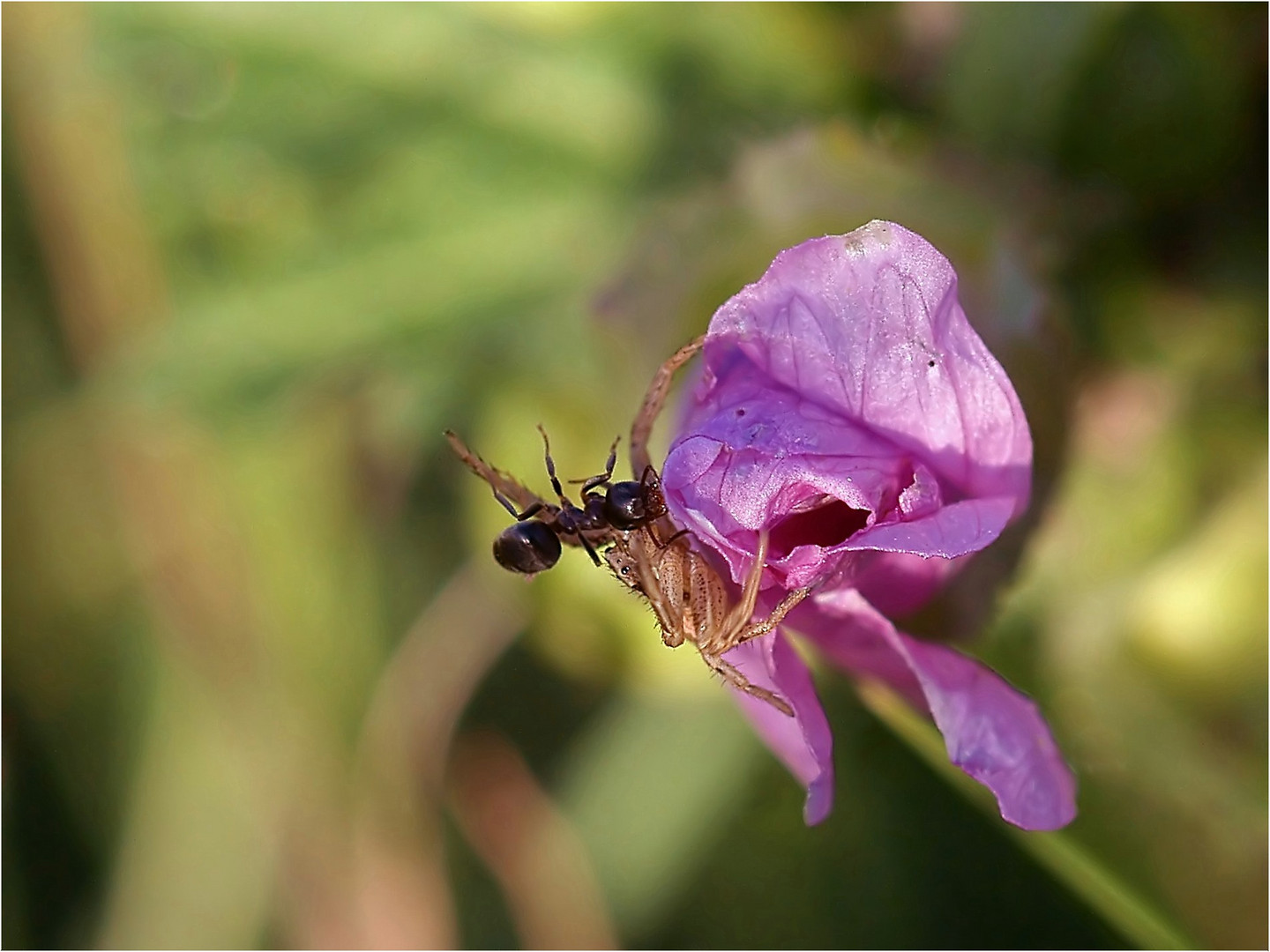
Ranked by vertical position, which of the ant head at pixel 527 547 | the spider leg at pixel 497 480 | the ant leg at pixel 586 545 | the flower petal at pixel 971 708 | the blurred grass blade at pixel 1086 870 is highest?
the spider leg at pixel 497 480

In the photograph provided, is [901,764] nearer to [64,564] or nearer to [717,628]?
[717,628]

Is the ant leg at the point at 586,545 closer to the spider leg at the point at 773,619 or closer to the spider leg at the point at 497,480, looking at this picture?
the spider leg at the point at 497,480

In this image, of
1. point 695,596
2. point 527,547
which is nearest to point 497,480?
point 527,547

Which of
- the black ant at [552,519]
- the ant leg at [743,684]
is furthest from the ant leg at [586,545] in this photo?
the ant leg at [743,684]

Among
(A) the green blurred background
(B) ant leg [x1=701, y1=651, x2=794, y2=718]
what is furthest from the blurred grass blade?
(B) ant leg [x1=701, y1=651, x2=794, y2=718]

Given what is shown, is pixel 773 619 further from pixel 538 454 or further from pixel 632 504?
pixel 538 454

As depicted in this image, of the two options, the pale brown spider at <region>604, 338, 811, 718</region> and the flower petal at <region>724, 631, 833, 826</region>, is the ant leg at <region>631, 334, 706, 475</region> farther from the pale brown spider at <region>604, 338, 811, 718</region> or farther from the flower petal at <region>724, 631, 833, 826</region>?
the flower petal at <region>724, 631, 833, 826</region>

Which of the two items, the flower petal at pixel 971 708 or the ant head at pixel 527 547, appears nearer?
the flower petal at pixel 971 708

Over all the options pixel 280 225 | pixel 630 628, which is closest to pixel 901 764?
pixel 630 628

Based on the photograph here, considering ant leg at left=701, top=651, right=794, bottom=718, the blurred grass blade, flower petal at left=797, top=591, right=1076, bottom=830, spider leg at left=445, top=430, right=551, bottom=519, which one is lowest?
the blurred grass blade
